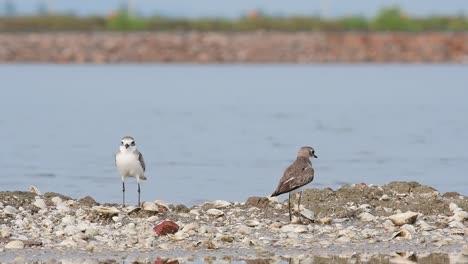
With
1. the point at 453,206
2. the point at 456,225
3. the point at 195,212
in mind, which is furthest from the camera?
the point at 453,206

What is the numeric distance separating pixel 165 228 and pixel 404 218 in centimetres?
341

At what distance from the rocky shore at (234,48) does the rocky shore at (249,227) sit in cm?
7015

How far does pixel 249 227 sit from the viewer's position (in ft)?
58.0

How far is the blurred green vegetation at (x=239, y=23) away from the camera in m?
101

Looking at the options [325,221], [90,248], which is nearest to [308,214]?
[325,221]

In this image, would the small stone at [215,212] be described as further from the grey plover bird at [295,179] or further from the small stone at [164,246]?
the small stone at [164,246]

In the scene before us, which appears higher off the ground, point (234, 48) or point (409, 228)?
point (234, 48)

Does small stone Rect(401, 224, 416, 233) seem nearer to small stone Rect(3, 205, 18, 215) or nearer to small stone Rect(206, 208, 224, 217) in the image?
small stone Rect(206, 208, 224, 217)

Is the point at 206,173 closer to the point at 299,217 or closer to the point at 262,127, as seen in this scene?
the point at 299,217

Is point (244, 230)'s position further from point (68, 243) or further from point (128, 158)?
point (128, 158)

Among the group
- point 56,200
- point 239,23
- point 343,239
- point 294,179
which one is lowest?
point 343,239

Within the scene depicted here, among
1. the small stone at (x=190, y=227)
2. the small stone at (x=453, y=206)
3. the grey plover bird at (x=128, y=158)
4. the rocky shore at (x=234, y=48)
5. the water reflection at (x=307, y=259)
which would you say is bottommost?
the water reflection at (x=307, y=259)

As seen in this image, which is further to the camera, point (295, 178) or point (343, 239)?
point (295, 178)

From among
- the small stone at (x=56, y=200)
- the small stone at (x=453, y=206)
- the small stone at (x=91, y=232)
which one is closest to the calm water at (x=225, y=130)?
the small stone at (x=56, y=200)
